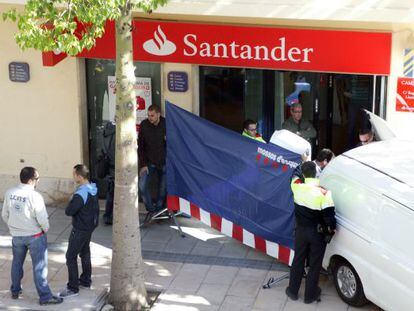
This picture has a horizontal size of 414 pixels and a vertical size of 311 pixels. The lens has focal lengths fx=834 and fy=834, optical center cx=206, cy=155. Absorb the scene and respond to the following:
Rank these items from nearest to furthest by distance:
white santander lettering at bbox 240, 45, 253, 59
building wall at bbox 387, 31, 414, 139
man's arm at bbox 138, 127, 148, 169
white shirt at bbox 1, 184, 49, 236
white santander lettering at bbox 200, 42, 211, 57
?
white shirt at bbox 1, 184, 49, 236 < building wall at bbox 387, 31, 414, 139 < white santander lettering at bbox 240, 45, 253, 59 < white santander lettering at bbox 200, 42, 211, 57 < man's arm at bbox 138, 127, 148, 169

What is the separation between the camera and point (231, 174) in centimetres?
1142

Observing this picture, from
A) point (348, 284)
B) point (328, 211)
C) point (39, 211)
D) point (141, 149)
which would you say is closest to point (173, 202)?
point (141, 149)

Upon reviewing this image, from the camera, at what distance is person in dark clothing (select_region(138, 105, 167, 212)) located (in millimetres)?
12633

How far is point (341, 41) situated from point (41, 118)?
502 centimetres

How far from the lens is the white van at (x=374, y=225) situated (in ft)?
29.8

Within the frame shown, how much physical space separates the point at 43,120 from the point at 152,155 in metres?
2.09

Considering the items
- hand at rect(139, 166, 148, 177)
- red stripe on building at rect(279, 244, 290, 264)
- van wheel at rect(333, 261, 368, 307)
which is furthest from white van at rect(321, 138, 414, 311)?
hand at rect(139, 166, 148, 177)

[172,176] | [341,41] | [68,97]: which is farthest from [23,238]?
[341,41]

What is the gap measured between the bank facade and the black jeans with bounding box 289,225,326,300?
3068 mm

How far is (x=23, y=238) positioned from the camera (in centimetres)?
988

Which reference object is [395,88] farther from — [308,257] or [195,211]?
[195,211]

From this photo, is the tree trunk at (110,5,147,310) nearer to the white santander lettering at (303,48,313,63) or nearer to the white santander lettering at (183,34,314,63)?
the white santander lettering at (183,34,314,63)

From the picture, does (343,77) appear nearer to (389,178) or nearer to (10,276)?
(389,178)

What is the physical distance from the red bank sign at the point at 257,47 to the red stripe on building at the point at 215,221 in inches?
95.5
